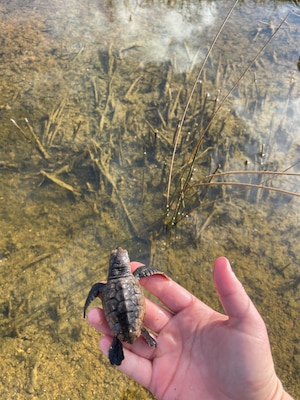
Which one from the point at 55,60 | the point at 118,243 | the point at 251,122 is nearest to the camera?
the point at 118,243

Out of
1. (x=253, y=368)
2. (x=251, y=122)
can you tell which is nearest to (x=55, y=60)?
(x=251, y=122)

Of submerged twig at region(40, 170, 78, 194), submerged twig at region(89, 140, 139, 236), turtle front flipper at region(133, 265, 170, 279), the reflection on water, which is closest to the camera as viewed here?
turtle front flipper at region(133, 265, 170, 279)

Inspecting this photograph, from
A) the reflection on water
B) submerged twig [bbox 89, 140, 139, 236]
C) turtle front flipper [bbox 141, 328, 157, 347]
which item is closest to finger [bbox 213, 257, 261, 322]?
turtle front flipper [bbox 141, 328, 157, 347]

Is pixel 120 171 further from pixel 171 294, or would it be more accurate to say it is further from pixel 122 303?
pixel 122 303

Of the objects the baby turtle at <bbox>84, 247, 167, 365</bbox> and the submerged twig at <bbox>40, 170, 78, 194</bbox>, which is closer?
the baby turtle at <bbox>84, 247, 167, 365</bbox>

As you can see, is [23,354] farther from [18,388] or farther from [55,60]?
[55,60]

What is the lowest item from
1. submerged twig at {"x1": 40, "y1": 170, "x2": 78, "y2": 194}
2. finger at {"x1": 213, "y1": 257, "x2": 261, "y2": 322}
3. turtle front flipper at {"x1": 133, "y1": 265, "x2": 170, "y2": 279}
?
submerged twig at {"x1": 40, "y1": 170, "x2": 78, "y2": 194}

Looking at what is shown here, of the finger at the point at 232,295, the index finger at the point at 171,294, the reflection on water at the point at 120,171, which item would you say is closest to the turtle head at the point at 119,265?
the index finger at the point at 171,294

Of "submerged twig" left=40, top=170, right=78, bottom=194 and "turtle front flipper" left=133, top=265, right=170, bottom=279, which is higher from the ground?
"turtle front flipper" left=133, top=265, right=170, bottom=279

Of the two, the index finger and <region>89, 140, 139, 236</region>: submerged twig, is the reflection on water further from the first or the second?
the index finger
